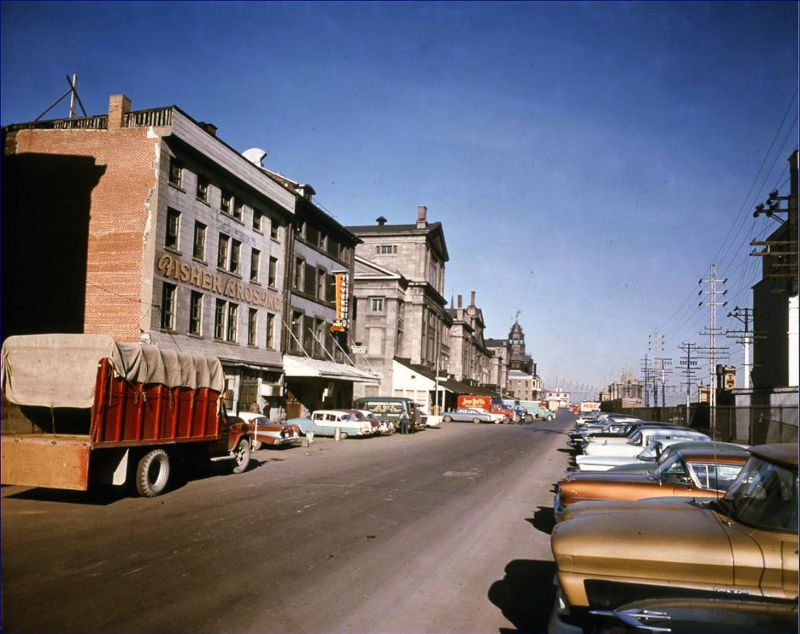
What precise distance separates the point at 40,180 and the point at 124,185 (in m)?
4.37

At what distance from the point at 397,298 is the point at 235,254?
1133 inches

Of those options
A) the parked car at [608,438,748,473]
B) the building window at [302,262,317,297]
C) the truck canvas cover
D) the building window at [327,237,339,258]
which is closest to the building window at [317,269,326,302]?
the building window at [302,262,317,297]

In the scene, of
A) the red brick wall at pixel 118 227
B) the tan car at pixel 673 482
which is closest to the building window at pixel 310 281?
the red brick wall at pixel 118 227

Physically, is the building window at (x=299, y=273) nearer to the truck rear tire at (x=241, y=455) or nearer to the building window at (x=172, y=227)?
the building window at (x=172, y=227)

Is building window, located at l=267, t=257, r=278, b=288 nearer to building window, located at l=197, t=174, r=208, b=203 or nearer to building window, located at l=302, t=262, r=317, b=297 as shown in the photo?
building window, located at l=302, t=262, r=317, b=297

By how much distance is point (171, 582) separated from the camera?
6699 mm

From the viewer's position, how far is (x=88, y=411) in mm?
12797

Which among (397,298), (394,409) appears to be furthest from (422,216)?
(394,409)

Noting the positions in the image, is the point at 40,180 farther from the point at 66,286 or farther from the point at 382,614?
the point at 382,614

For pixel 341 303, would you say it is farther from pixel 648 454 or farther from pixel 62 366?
pixel 62 366

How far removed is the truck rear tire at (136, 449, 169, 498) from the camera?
1229 centimetres

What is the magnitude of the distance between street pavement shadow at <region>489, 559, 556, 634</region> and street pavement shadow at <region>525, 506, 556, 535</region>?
7.36 feet

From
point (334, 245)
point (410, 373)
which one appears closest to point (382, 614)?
point (334, 245)

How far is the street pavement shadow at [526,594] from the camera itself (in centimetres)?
611
